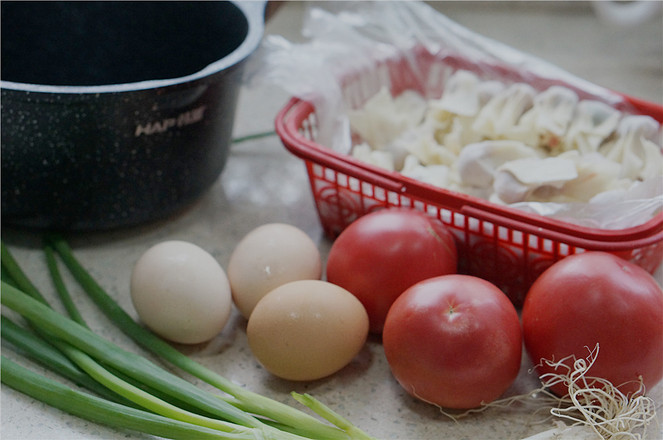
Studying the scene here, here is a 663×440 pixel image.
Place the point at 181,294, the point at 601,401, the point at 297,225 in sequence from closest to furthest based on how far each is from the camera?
the point at 601,401 → the point at 181,294 → the point at 297,225

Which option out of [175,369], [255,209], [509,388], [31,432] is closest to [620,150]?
[509,388]

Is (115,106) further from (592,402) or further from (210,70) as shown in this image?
(592,402)

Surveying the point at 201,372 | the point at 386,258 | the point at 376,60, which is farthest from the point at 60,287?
the point at 376,60

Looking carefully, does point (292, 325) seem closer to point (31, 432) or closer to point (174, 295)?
point (174, 295)

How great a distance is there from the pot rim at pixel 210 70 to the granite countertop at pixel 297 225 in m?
0.21

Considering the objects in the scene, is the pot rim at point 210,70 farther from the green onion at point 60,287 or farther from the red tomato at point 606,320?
the red tomato at point 606,320

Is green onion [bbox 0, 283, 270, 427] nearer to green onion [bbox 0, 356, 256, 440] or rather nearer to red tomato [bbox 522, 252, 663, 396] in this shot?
green onion [bbox 0, 356, 256, 440]

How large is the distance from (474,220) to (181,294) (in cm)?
33

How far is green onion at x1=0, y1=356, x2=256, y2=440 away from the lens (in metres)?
0.68

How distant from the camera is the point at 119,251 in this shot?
39.2 inches

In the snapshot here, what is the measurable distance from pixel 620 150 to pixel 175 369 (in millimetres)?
598

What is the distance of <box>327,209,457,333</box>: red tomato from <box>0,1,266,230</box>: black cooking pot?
0.24 meters

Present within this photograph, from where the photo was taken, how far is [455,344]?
699 millimetres

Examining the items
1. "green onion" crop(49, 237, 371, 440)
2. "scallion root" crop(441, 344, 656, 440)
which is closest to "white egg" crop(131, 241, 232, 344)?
"green onion" crop(49, 237, 371, 440)
